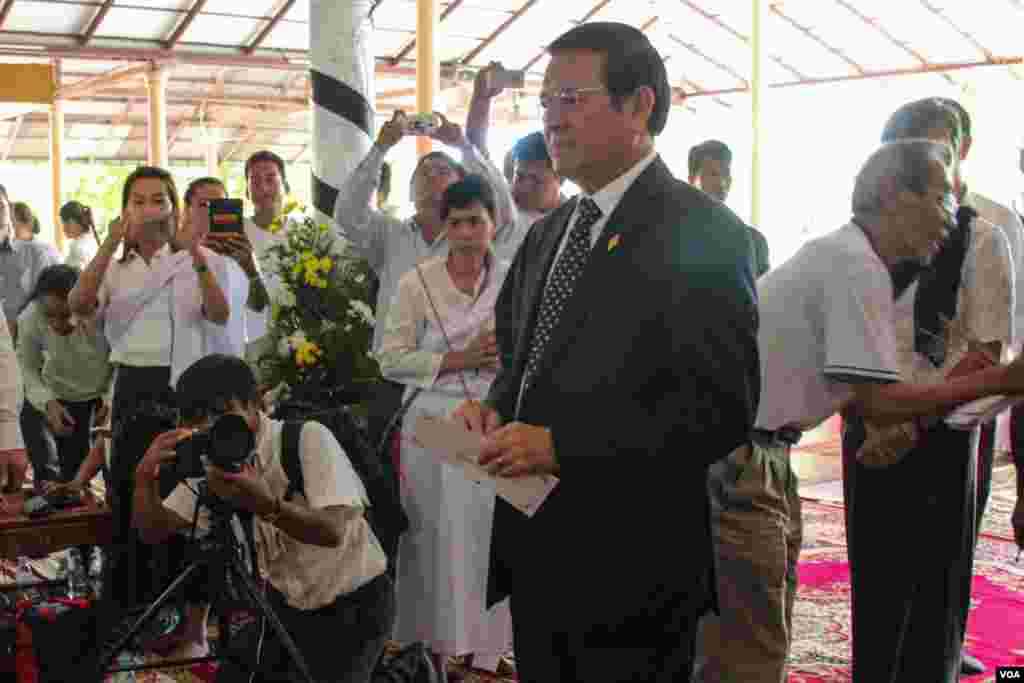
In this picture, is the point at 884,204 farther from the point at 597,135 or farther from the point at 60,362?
the point at 60,362

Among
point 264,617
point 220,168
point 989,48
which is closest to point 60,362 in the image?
point 264,617

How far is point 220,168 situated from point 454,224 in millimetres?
14669

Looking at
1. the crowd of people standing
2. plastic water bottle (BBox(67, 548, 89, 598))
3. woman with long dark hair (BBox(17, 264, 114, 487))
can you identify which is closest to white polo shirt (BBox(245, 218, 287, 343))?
Answer: the crowd of people standing

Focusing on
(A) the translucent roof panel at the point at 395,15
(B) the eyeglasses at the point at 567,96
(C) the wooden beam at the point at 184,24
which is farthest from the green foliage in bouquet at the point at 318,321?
(A) the translucent roof panel at the point at 395,15

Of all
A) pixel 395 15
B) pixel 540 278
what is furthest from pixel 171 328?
pixel 395 15

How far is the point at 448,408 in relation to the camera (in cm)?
328

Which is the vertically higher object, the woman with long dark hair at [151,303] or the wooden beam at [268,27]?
the wooden beam at [268,27]

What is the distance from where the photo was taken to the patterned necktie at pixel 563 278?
1794mm

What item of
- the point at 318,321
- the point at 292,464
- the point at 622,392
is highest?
the point at 318,321

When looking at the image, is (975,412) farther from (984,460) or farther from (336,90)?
(336,90)

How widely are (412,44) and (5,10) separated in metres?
4.36

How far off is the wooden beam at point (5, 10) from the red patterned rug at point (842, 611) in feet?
28.8

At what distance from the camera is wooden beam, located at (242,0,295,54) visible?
1165 centimetres

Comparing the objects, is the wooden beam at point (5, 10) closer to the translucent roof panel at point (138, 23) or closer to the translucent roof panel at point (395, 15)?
the translucent roof panel at point (138, 23)
